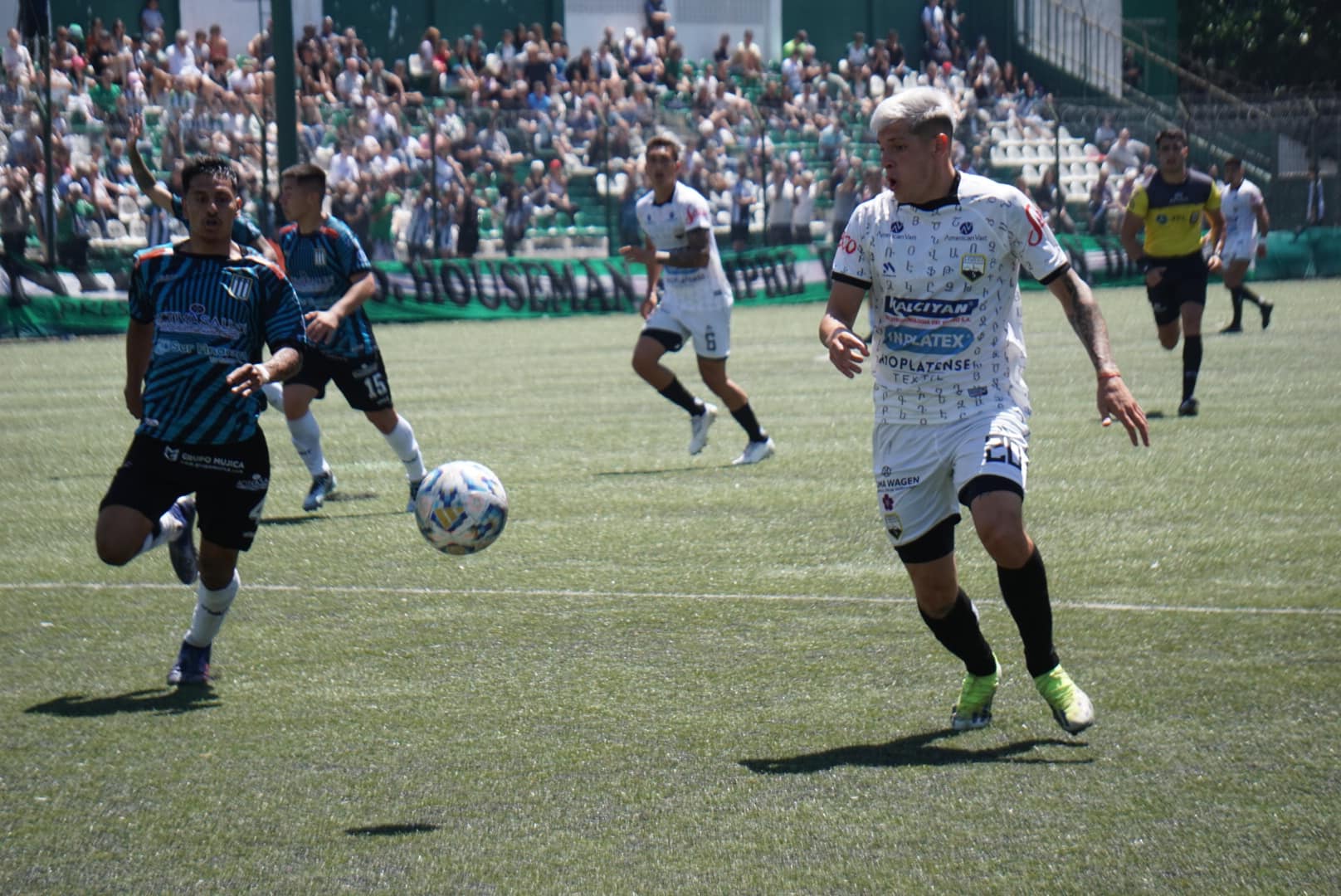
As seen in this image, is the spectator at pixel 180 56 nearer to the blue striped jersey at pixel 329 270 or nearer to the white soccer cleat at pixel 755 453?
the white soccer cleat at pixel 755 453

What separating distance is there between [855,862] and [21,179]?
896 inches

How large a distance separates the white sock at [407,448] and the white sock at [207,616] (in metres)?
4.04

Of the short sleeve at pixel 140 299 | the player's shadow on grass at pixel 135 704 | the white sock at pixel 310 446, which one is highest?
the short sleeve at pixel 140 299

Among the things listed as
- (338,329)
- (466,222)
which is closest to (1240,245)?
(466,222)

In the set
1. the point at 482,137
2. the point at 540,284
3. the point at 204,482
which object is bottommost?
the point at 540,284

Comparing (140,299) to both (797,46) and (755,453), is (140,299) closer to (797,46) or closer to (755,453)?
(755,453)

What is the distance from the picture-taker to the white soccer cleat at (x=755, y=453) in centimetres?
1180

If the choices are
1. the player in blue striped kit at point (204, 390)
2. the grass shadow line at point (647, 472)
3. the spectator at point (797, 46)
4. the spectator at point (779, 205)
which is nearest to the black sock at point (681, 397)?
the grass shadow line at point (647, 472)

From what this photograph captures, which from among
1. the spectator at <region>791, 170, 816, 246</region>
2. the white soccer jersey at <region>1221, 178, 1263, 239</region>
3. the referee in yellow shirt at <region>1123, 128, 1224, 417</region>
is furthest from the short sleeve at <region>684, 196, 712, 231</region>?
the spectator at <region>791, 170, 816, 246</region>

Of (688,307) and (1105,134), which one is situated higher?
(1105,134)

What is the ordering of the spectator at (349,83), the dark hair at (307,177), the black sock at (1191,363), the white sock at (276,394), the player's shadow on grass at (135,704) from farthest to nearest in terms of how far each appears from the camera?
the spectator at (349,83) → the black sock at (1191,363) → the white sock at (276,394) → the dark hair at (307,177) → the player's shadow on grass at (135,704)

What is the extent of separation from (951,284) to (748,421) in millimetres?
6394

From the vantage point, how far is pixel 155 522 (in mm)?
6207

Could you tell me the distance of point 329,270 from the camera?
33.4 feet
